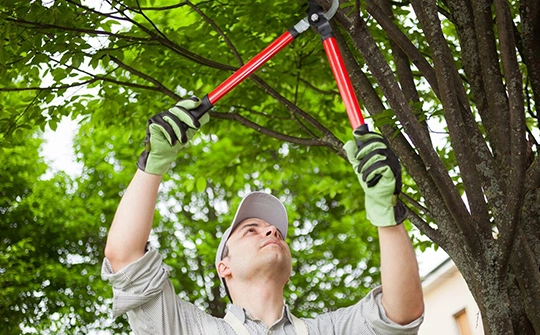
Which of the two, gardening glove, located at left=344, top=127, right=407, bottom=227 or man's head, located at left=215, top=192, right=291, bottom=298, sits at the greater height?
man's head, located at left=215, top=192, right=291, bottom=298

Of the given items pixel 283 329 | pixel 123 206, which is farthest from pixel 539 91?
pixel 123 206

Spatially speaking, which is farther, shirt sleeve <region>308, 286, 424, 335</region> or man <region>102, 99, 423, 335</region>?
shirt sleeve <region>308, 286, 424, 335</region>

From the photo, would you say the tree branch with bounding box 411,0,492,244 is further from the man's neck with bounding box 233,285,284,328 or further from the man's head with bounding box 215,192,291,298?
the man's neck with bounding box 233,285,284,328

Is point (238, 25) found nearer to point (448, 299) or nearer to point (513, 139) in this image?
point (513, 139)

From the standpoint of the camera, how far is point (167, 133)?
8.05 feet

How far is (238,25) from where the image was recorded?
5477 millimetres

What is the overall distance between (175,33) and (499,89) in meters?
2.63

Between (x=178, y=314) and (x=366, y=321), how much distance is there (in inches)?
25.2

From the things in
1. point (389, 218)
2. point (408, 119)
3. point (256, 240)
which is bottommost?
point (389, 218)

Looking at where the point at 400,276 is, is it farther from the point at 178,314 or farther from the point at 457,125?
the point at 457,125

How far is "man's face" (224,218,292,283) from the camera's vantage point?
2.84 meters

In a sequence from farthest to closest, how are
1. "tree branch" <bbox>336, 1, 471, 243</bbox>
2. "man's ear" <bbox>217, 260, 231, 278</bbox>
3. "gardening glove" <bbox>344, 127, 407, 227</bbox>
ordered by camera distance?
"tree branch" <bbox>336, 1, 471, 243</bbox>, "man's ear" <bbox>217, 260, 231, 278</bbox>, "gardening glove" <bbox>344, 127, 407, 227</bbox>

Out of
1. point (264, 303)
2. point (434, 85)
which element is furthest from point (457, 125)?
point (264, 303)

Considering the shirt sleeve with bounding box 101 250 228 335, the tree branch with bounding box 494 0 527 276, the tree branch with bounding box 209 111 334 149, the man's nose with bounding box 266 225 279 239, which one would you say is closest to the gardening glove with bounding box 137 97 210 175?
the shirt sleeve with bounding box 101 250 228 335
